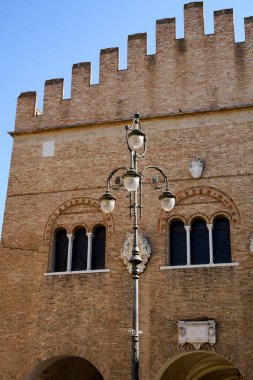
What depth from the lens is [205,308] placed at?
13234mm

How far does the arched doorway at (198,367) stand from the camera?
15383 millimetres

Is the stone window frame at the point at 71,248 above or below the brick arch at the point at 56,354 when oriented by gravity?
above

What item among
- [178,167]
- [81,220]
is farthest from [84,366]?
[178,167]

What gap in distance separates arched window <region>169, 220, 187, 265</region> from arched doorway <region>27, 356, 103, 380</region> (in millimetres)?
3607

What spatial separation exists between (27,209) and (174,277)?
438cm

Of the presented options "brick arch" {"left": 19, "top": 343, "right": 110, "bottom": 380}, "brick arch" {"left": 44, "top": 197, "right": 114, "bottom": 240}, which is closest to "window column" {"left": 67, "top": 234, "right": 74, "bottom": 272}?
"brick arch" {"left": 44, "top": 197, "right": 114, "bottom": 240}

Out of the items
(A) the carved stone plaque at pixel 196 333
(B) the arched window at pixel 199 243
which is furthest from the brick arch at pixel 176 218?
(A) the carved stone plaque at pixel 196 333

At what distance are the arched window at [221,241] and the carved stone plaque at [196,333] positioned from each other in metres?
1.52

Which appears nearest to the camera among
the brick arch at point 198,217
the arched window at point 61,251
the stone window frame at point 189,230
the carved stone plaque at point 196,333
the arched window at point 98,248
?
the carved stone plaque at point 196,333

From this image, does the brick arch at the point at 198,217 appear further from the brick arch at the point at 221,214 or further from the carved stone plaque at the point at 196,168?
the carved stone plaque at the point at 196,168

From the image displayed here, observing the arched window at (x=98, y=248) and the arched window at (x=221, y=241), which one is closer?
the arched window at (x=221, y=241)

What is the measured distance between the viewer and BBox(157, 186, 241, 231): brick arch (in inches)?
547

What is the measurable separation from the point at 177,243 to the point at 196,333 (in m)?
2.25

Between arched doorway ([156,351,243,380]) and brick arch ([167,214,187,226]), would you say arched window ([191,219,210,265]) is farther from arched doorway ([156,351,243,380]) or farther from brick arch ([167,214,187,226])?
arched doorway ([156,351,243,380])
